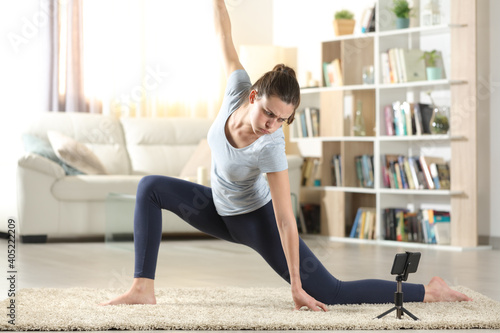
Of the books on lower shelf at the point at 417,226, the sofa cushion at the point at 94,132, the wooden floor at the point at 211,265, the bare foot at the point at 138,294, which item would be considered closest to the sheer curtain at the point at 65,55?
the sofa cushion at the point at 94,132

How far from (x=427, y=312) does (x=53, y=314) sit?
119 cm

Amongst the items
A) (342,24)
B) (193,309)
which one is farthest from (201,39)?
(193,309)

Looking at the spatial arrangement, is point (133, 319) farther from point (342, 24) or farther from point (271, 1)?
point (271, 1)

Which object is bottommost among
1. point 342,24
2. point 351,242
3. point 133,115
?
point 351,242

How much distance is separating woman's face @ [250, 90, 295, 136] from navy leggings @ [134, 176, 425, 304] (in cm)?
39

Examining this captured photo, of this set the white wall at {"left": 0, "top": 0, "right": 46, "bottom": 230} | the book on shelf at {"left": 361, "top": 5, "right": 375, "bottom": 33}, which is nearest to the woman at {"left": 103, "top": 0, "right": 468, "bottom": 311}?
the book on shelf at {"left": 361, "top": 5, "right": 375, "bottom": 33}

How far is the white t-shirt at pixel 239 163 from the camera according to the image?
2412 mm

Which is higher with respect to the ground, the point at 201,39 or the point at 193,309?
the point at 201,39

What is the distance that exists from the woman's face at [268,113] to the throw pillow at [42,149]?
3599mm

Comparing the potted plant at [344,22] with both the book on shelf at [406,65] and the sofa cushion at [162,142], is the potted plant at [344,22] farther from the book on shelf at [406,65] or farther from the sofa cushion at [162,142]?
the sofa cushion at [162,142]

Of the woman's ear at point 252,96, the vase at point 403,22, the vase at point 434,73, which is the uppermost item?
the vase at point 403,22

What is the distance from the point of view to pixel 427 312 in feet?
8.36

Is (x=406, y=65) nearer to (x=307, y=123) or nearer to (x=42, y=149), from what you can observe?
(x=307, y=123)

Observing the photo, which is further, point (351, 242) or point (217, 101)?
point (217, 101)
